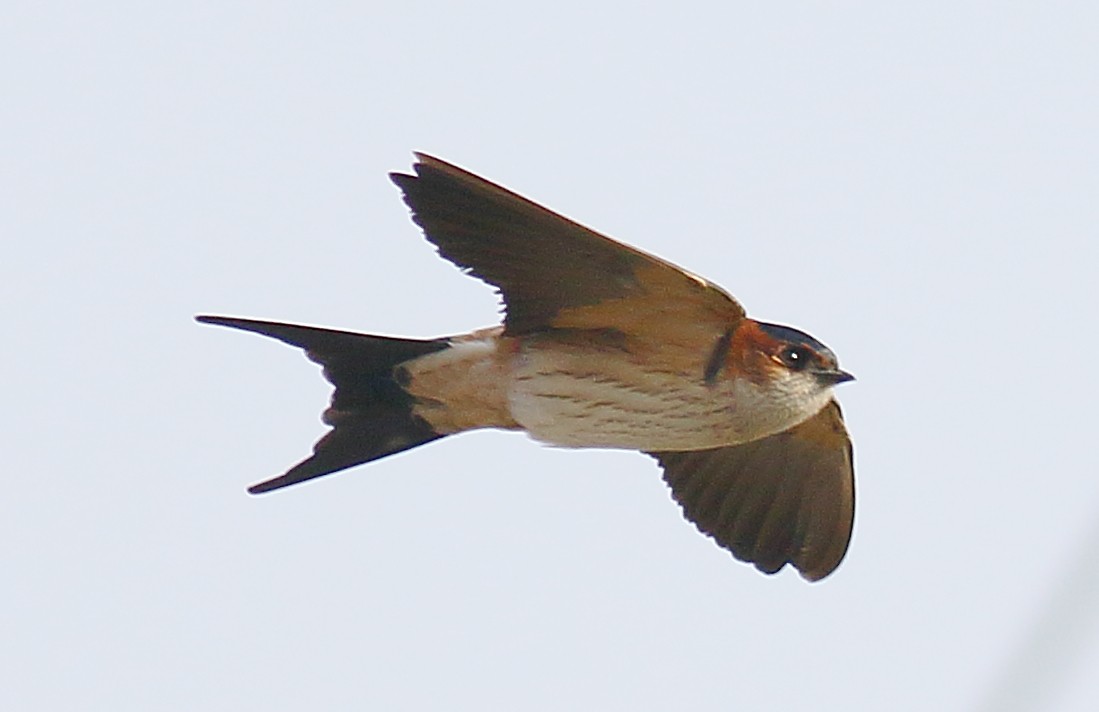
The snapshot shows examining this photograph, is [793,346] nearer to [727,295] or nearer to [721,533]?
[727,295]

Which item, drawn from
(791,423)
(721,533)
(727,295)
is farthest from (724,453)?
(727,295)

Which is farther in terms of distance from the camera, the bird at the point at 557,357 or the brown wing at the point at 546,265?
the bird at the point at 557,357

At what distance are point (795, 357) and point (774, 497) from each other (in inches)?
54.0

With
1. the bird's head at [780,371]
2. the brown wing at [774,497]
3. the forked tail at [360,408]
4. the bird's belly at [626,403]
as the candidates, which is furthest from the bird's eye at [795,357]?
→ the forked tail at [360,408]

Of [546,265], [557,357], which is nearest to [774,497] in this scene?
[557,357]

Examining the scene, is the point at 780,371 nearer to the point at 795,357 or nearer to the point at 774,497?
the point at 795,357

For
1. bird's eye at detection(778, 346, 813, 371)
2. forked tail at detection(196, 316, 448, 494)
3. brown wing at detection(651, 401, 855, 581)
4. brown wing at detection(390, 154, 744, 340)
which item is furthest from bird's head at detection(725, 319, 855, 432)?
forked tail at detection(196, 316, 448, 494)

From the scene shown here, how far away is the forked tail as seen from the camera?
7.45 m

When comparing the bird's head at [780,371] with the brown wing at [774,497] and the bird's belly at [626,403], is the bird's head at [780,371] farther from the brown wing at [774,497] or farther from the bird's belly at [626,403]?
the brown wing at [774,497]

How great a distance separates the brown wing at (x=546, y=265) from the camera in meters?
6.54

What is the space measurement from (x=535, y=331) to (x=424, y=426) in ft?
1.89

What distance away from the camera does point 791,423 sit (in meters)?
7.35

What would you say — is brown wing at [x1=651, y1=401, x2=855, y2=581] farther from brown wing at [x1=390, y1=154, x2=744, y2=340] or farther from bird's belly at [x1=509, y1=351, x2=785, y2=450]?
brown wing at [x1=390, y1=154, x2=744, y2=340]

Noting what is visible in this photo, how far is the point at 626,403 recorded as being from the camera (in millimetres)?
7156
